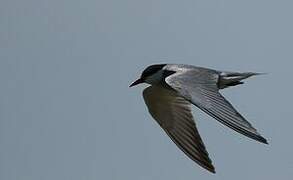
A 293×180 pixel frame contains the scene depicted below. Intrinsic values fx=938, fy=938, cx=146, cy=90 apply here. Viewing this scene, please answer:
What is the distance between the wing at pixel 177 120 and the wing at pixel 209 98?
0.93m

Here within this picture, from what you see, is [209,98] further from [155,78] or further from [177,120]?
[155,78]

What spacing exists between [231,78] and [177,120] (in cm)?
106

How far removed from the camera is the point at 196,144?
38.8 feet

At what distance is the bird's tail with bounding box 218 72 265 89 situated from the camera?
1194cm

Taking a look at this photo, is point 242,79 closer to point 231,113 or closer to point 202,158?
point 202,158

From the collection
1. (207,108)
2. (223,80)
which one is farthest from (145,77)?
(207,108)

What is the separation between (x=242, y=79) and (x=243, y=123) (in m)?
3.27

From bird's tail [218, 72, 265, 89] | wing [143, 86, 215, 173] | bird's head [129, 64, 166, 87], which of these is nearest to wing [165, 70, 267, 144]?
bird's tail [218, 72, 265, 89]

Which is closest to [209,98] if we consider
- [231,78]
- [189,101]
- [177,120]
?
[189,101]

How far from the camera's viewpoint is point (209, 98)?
382 inches

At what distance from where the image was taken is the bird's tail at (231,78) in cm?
1194

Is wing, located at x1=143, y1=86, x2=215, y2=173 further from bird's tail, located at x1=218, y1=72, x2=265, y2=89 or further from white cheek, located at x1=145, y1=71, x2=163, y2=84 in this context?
bird's tail, located at x1=218, y1=72, x2=265, y2=89

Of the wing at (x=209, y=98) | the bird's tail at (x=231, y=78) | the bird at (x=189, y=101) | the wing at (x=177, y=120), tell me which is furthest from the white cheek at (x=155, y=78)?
the wing at (x=209, y=98)

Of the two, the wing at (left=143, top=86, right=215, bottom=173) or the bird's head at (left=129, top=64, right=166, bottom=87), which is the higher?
the bird's head at (left=129, top=64, right=166, bottom=87)
